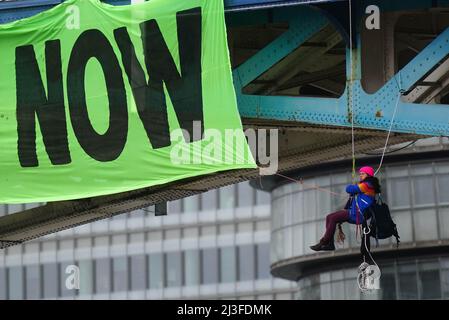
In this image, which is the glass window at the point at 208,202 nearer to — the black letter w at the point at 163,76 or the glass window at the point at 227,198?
the glass window at the point at 227,198

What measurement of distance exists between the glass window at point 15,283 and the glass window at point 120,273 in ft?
18.7

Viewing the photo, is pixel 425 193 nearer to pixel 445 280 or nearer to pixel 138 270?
pixel 445 280

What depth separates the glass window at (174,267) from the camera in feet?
311

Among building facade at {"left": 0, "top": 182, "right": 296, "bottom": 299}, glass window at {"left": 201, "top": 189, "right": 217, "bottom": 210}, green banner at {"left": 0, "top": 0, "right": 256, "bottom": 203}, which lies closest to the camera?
green banner at {"left": 0, "top": 0, "right": 256, "bottom": 203}

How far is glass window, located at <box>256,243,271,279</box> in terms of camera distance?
92.9 m

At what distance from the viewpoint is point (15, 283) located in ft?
318

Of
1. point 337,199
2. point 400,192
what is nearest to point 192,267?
point 337,199

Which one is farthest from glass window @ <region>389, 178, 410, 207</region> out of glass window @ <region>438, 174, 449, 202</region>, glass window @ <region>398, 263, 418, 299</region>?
glass window @ <region>398, 263, 418, 299</region>

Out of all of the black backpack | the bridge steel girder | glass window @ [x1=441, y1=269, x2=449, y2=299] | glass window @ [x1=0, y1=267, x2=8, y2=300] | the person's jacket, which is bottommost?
the black backpack

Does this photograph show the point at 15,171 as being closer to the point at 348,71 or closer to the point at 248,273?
the point at 348,71

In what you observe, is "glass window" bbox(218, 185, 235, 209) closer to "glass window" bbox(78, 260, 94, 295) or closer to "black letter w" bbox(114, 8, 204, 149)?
"glass window" bbox(78, 260, 94, 295)

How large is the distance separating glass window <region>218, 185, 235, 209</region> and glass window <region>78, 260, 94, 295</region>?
894 centimetres

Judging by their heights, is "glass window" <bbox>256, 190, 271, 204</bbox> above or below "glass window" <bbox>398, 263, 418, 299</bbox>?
above
